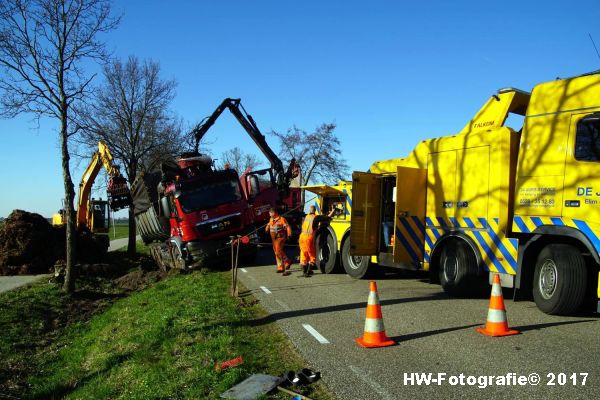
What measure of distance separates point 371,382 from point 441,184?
6258 mm

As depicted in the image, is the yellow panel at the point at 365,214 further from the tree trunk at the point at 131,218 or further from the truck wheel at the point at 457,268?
the tree trunk at the point at 131,218

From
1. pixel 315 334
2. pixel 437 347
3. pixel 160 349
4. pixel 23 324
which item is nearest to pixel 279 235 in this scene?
pixel 23 324

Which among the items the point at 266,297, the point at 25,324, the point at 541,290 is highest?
the point at 541,290

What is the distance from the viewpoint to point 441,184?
402 inches

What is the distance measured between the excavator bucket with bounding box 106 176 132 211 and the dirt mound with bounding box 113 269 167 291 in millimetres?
6454

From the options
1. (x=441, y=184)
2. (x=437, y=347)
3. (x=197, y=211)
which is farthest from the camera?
(x=197, y=211)

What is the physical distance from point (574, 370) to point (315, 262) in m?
9.09

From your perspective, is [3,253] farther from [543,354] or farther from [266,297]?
[543,354]

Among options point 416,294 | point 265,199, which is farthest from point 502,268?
point 265,199

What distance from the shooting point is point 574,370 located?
4926 millimetres

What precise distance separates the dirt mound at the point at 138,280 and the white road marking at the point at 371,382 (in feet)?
31.9

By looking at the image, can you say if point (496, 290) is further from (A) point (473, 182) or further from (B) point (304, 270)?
(B) point (304, 270)

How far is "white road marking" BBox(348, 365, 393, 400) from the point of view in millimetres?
4372

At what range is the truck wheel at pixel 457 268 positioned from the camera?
9117 millimetres
